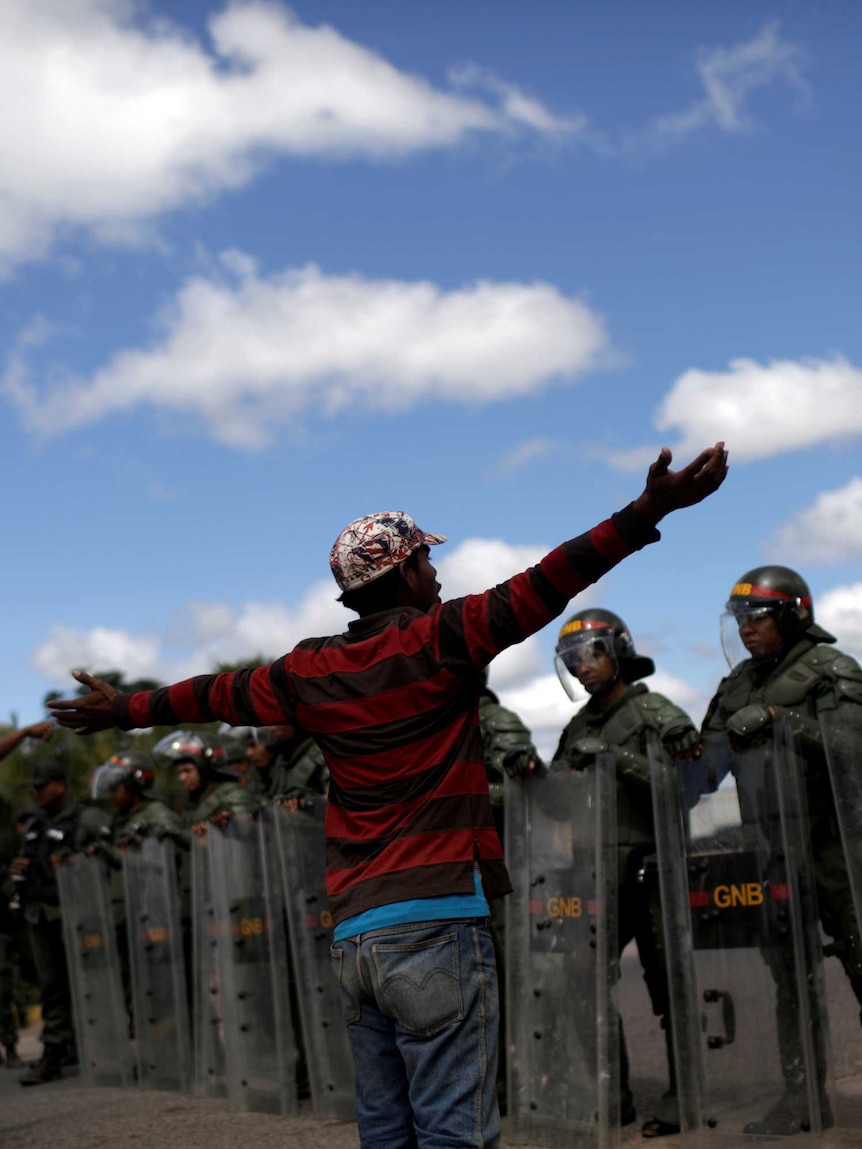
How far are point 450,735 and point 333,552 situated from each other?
1.95ft

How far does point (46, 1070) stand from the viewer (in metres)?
11.2

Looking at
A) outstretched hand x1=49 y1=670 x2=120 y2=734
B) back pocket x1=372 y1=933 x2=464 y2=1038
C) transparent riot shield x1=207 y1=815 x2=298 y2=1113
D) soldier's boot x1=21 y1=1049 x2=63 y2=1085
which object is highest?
outstretched hand x1=49 y1=670 x2=120 y2=734

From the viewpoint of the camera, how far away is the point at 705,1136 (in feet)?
19.1

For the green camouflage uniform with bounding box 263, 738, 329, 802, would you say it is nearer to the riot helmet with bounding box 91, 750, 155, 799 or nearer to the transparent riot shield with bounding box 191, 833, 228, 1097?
the transparent riot shield with bounding box 191, 833, 228, 1097

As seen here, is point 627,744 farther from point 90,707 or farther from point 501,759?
point 90,707

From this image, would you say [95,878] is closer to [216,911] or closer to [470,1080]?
[216,911]

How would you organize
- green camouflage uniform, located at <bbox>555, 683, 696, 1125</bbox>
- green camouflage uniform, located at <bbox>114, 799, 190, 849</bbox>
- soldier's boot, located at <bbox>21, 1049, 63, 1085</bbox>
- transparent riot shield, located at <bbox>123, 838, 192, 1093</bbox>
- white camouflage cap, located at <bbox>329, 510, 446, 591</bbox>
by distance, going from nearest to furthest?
1. white camouflage cap, located at <bbox>329, 510, 446, 591</bbox>
2. green camouflage uniform, located at <bbox>555, 683, 696, 1125</bbox>
3. transparent riot shield, located at <bbox>123, 838, 192, 1093</bbox>
4. green camouflage uniform, located at <bbox>114, 799, 190, 849</bbox>
5. soldier's boot, located at <bbox>21, 1049, 63, 1085</bbox>

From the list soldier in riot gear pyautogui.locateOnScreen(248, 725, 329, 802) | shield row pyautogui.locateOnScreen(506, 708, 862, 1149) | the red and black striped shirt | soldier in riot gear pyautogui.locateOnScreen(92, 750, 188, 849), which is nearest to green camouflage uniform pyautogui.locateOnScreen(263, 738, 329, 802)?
soldier in riot gear pyautogui.locateOnScreen(248, 725, 329, 802)

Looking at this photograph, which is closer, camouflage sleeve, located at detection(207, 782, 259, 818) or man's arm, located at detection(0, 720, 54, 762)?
man's arm, located at detection(0, 720, 54, 762)

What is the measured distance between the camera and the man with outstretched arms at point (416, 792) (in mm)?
3160

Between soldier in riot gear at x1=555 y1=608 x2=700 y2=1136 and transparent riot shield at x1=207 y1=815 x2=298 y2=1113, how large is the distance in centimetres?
222

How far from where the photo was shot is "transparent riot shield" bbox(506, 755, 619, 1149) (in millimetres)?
6262

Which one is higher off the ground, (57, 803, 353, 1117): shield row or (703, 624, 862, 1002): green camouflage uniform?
(703, 624, 862, 1002): green camouflage uniform

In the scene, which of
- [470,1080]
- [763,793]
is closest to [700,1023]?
[763,793]
